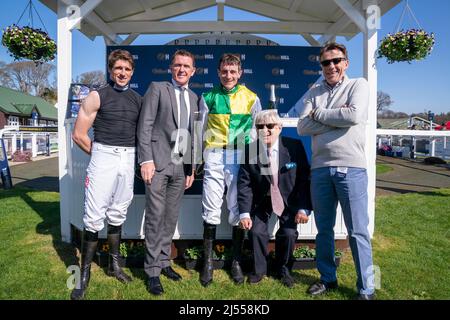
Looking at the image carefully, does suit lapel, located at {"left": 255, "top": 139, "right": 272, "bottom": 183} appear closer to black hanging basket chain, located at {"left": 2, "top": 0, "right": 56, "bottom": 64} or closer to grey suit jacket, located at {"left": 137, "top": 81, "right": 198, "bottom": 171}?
grey suit jacket, located at {"left": 137, "top": 81, "right": 198, "bottom": 171}

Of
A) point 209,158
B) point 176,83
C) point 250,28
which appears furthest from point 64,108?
point 250,28

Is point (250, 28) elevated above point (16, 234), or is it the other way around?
point (250, 28)

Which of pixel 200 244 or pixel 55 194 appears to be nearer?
pixel 200 244

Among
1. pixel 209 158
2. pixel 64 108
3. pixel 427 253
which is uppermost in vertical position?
pixel 64 108

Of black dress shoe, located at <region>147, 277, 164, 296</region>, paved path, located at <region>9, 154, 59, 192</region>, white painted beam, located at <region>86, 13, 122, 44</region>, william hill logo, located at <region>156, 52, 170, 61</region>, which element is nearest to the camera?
black dress shoe, located at <region>147, 277, 164, 296</region>

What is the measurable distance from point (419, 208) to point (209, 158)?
4938mm

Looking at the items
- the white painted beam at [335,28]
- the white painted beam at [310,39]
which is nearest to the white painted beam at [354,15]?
the white painted beam at [335,28]

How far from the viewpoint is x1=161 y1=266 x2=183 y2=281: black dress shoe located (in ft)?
10.3

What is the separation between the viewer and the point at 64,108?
4012 mm

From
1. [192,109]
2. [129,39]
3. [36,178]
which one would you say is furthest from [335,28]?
[36,178]

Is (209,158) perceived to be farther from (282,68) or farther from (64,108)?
(282,68)

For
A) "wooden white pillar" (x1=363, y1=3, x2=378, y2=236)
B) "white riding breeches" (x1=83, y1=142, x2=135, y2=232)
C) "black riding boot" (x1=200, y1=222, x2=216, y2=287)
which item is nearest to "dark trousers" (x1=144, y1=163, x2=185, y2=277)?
"white riding breeches" (x1=83, y1=142, x2=135, y2=232)

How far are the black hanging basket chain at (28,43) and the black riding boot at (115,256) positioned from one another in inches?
106

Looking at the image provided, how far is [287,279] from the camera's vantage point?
10.1 ft
